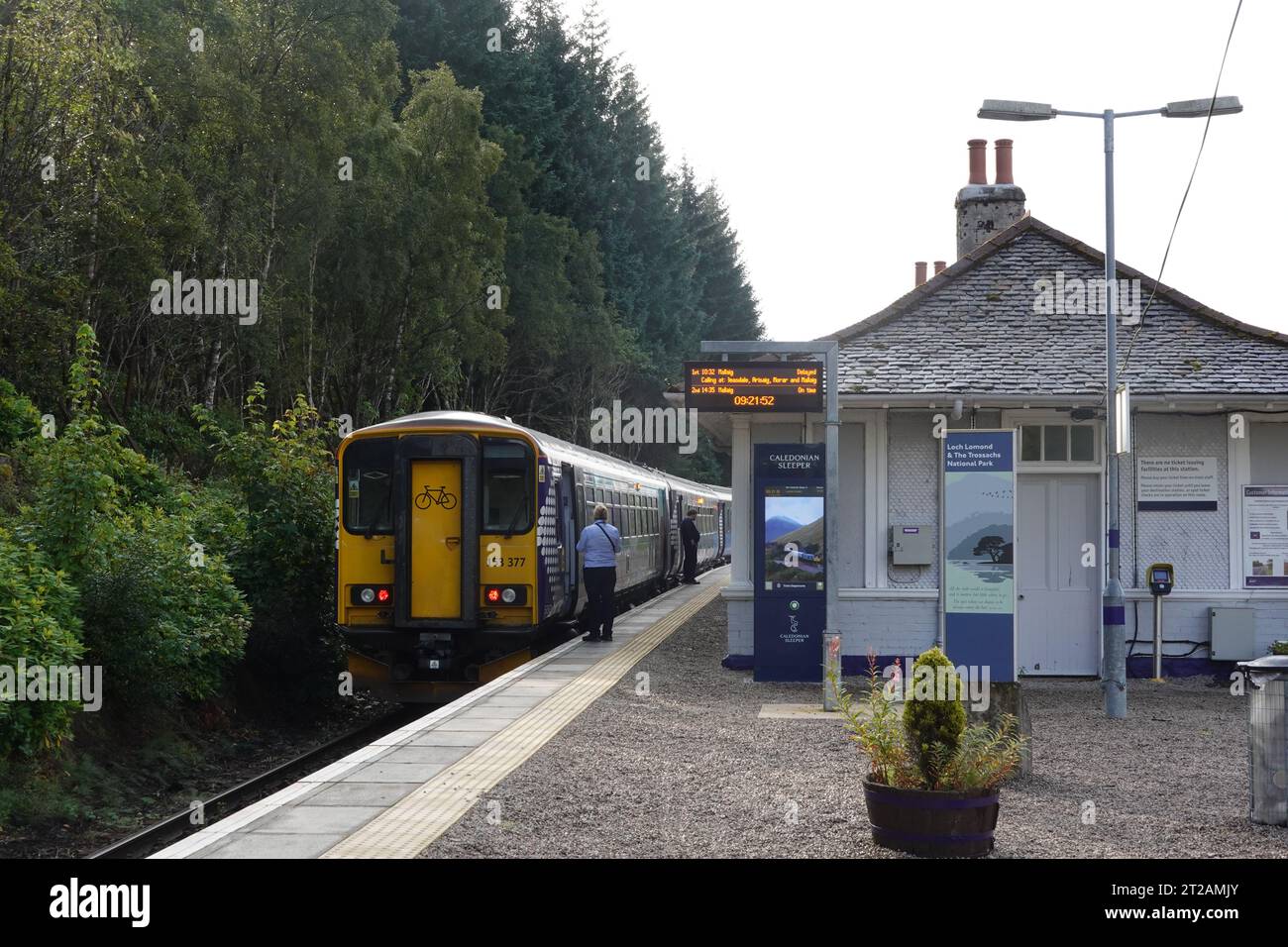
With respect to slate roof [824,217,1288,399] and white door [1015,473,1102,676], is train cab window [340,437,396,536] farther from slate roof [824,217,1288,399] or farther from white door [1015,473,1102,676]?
white door [1015,473,1102,676]

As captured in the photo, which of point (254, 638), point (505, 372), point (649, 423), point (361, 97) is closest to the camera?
point (254, 638)

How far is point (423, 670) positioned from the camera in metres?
15.0

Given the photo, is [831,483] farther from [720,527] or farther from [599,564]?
[720,527]

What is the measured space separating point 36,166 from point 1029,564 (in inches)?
633

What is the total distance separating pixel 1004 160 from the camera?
64.8ft

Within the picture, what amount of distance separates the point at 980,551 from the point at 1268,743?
567cm

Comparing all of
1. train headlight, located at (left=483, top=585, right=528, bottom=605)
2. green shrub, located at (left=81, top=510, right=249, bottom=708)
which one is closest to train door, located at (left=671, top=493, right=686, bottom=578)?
train headlight, located at (left=483, top=585, right=528, bottom=605)

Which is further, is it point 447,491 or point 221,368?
point 221,368

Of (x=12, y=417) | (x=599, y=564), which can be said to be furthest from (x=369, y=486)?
(x=12, y=417)

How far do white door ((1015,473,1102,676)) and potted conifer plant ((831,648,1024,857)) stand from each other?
7723 millimetres

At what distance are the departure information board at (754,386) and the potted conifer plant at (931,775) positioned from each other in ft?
19.9
